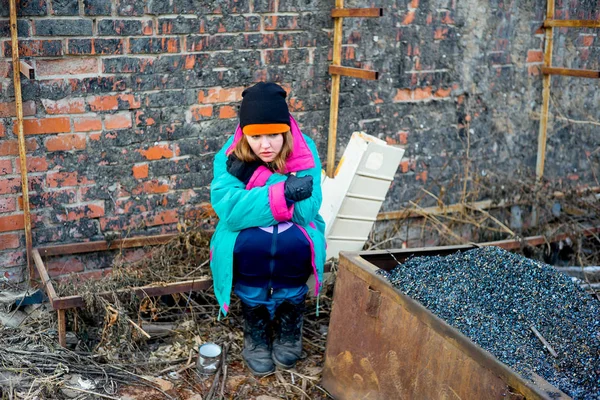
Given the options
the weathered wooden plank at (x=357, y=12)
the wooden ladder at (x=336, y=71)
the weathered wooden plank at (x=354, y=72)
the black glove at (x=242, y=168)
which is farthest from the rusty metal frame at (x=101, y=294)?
the weathered wooden plank at (x=357, y=12)

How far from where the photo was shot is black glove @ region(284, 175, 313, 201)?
3533mm

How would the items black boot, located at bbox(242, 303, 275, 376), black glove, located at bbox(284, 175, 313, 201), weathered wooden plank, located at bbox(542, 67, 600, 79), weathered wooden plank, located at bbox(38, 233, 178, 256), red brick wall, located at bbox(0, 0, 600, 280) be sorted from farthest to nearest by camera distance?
weathered wooden plank, located at bbox(542, 67, 600, 79) < weathered wooden plank, located at bbox(38, 233, 178, 256) < red brick wall, located at bbox(0, 0, 600, 280) < black boot, located at bbox(242, 303, 275, 376) < black glove, located at bbox(284, 175, 313, 201)

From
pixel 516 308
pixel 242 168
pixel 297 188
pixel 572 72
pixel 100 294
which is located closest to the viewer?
pixel 516 308

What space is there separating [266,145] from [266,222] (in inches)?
15.1

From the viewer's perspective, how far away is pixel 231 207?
3.59 metres

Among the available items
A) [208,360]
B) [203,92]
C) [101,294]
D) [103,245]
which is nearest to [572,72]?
[203,92]

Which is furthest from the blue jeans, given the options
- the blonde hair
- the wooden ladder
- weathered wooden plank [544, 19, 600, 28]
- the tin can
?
weathered wooden plank [544, 19, 600, 28]

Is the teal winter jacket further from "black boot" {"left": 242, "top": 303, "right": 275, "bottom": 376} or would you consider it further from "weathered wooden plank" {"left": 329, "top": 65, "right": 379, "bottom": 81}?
"weathered wooden plank" {"left": 329, "top": 65, "right": 379, "bottom": 81}

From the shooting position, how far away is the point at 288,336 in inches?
152

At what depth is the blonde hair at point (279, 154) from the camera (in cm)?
364

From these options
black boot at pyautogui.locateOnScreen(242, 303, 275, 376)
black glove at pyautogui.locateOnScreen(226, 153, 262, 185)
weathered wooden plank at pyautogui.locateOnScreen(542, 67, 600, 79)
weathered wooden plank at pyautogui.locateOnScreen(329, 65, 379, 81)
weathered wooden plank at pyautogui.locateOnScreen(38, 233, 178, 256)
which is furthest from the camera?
weathered wooden plank at pyautogui.locateOnScreen(542, 67, 600, 79)

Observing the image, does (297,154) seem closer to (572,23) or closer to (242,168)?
(242,168)

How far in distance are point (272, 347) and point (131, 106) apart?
1.59m

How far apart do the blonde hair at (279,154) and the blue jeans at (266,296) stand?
0.63 m
